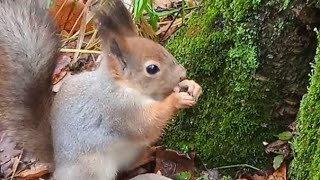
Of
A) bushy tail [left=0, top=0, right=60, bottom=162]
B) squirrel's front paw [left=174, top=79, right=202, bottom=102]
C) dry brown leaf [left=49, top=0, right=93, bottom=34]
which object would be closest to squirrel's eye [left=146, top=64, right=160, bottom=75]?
squirrel's front paw [left=174, top=79, right=202, bottom=102]

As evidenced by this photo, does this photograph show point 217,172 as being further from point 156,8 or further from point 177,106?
point 156,8

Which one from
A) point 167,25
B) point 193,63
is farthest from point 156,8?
point 193,63

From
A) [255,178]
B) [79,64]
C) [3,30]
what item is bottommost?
[255,178]

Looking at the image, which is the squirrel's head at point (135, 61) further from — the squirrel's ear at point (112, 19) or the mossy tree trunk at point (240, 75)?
the mossy tree trunk at point (240, 75)

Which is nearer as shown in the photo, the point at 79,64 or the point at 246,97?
the point at 246,97

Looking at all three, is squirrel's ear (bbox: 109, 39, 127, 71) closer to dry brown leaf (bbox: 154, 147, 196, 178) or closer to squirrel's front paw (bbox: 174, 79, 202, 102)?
squirrel's front paw (bbox: 174, 79, 202, 102)

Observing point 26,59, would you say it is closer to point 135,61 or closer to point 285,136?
point 135,61
